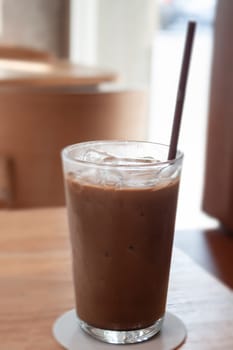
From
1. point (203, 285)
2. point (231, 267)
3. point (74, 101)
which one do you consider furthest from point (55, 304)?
point (74, 101)

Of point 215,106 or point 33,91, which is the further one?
point 33,91

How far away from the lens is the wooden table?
0.62 meters

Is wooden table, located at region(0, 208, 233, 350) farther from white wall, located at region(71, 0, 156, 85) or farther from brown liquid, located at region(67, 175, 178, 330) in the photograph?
white wall, located at region(71, 0, 156, 85)

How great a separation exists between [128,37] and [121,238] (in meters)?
2.73

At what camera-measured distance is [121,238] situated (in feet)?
1.90

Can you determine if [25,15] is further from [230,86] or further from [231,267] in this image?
[231,267]

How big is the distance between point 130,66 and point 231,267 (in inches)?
94.4

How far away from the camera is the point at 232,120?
110 centimetres

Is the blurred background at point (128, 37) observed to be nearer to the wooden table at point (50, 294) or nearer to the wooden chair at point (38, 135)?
the wooden chair at point (38, 135)

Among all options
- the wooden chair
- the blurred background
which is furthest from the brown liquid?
the blurred background

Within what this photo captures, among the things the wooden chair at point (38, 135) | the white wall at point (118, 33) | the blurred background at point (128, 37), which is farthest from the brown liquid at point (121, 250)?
the white wall at point (118, 33)

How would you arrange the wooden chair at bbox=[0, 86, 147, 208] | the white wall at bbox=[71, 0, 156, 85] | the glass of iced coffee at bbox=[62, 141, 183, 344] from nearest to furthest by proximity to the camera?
1. the glass of iced coffee at bbox=[62, 141, 183, 344]
2. the wooden chair at bbox=[0, 86, 147, 208]
3. the white wall at bbox=[71, 0, 156, 85]

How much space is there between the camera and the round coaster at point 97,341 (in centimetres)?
60

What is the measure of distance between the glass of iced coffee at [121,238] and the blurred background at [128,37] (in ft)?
8.08
